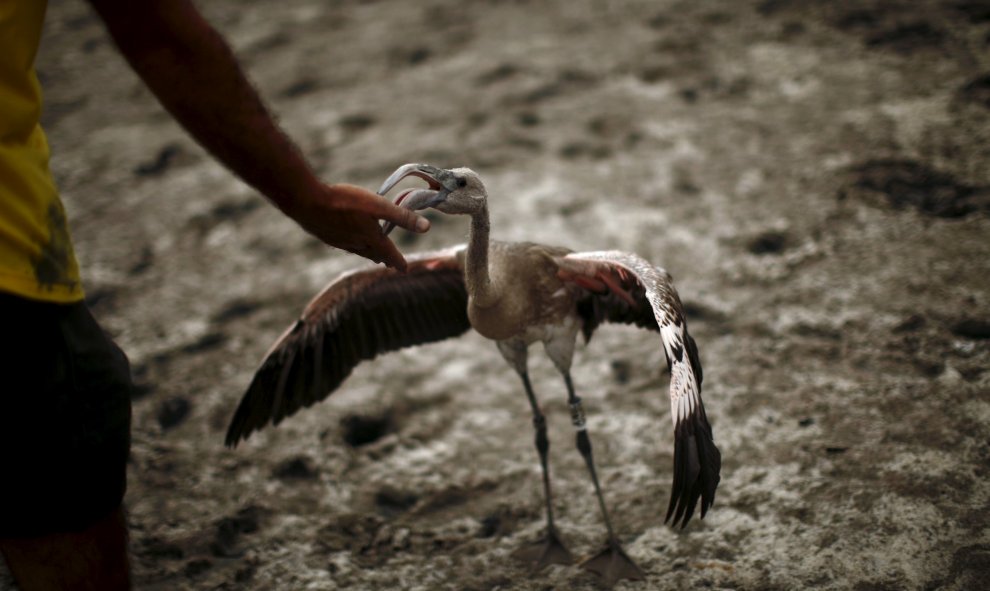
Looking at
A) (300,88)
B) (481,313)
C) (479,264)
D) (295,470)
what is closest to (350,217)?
(479,264)

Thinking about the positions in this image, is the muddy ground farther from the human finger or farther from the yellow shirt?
the yellow shirt

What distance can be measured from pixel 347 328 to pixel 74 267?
186 centimetres

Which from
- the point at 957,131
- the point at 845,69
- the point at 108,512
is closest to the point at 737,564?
the point at 108,512

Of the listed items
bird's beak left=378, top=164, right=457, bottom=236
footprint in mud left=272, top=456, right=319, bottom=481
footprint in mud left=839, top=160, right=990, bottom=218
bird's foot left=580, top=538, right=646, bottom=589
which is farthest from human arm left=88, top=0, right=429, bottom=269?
footprint in mud left=839, top=160, right=990, bottom=218

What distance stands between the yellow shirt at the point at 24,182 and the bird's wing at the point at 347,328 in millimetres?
1792

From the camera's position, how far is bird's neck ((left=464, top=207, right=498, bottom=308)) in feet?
11.0

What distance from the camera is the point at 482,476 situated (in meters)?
Result: 4.36

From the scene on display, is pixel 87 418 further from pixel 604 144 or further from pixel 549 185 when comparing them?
pixel 604 144

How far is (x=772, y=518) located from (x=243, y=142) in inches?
112

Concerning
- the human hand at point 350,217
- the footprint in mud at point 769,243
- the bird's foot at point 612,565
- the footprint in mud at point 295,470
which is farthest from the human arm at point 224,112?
the footprint in mud at point 769,243

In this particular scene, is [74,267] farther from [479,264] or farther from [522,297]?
[522,297]

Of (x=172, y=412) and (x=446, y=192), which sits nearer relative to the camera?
(x=446, y=192)

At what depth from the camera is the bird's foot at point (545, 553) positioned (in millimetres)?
3779

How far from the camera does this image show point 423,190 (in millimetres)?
3055
